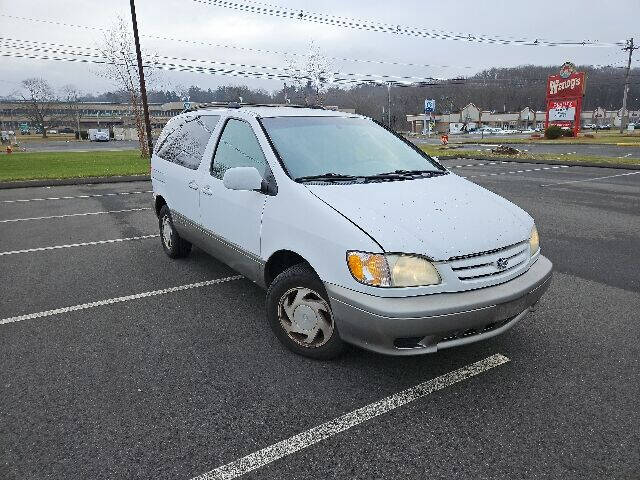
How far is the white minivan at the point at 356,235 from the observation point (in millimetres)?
2619

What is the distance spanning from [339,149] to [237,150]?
35.9 inches

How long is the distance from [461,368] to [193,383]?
6.08ft

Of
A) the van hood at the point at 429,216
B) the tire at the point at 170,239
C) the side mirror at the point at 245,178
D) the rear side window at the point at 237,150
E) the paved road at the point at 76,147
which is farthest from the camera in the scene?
the paved road at the point at 76,147

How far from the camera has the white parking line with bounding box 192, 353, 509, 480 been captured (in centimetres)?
223

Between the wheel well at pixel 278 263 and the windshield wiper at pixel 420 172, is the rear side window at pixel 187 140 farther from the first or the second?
the windshield wiper at pixel 420 172

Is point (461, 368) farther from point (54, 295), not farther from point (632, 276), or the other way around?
point (54, 295)

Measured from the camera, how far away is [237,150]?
12.9 feet

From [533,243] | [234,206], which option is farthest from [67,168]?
[533,243]

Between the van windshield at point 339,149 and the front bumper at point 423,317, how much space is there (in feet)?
3.54

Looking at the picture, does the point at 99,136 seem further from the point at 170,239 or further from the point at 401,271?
the point at 401,271

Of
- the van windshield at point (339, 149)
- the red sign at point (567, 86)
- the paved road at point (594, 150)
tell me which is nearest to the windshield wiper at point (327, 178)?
the van windshield at point (339, 149)

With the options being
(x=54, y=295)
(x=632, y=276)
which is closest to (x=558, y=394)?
(x=632, y=276)

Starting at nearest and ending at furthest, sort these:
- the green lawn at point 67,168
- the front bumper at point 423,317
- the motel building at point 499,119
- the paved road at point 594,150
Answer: the front bumper at point 423,317
the green lawn at point 67,168
the paved road at point 594,150
the motel building at point 499,119

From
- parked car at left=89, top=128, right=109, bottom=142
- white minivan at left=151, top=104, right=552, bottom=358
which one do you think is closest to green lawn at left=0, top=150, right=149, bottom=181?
white minivan at left=151, top=104, right=552, bottom=358
